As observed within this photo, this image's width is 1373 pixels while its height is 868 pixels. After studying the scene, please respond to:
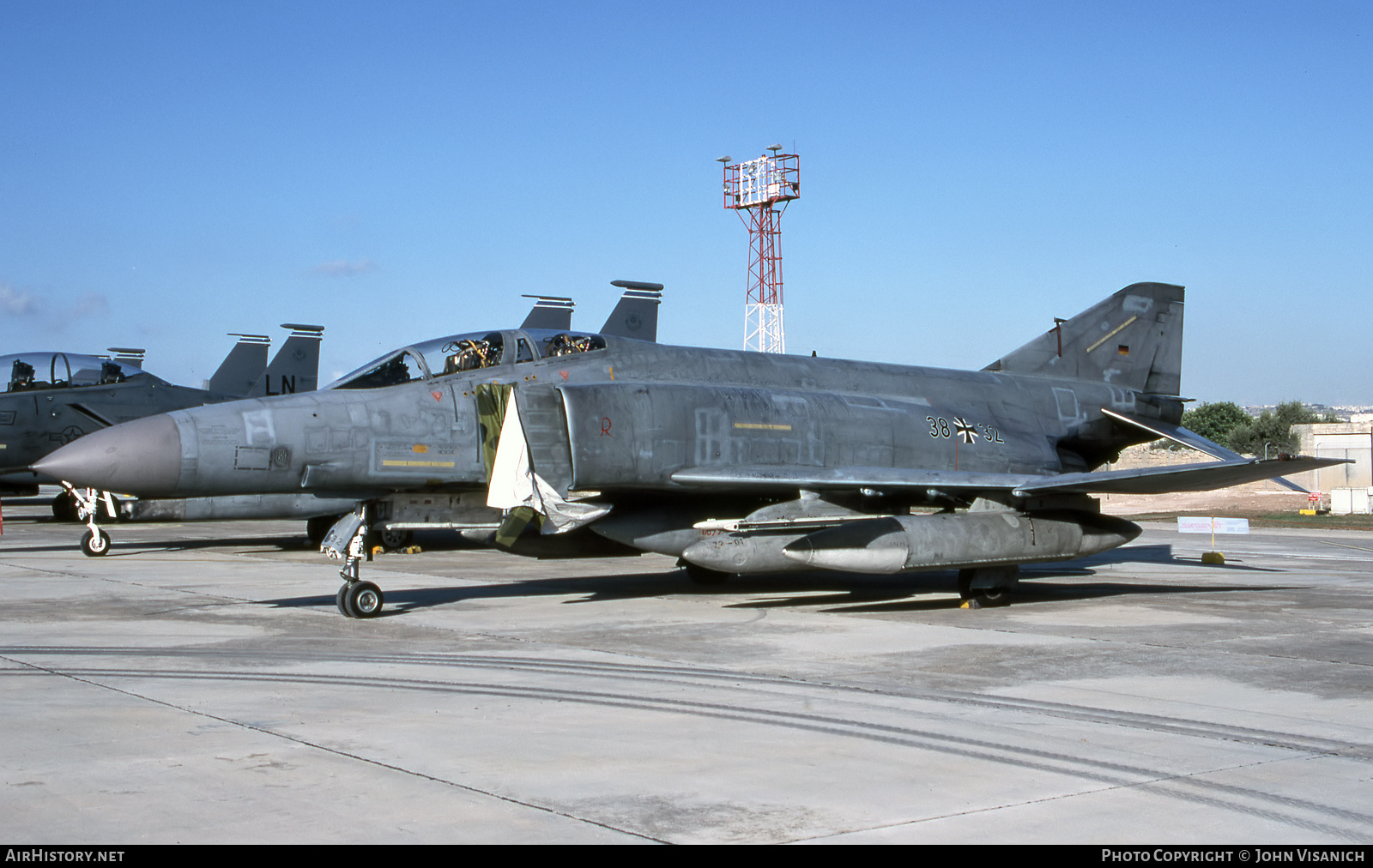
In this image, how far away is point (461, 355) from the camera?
39.1 ft

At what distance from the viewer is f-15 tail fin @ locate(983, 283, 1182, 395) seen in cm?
1683

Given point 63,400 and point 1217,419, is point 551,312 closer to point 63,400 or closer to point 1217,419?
point 63,400

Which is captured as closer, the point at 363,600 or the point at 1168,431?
the point at 363,600

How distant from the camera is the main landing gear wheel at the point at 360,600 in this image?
10.9 m

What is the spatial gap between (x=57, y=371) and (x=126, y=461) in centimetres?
1536

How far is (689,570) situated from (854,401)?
Result: 9.67 ft

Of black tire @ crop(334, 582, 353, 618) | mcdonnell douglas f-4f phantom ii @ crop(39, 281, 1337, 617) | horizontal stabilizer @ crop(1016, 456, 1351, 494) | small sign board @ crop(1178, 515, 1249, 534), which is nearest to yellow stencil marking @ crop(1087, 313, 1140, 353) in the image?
small sign board @ crop(1178, 515, 1249, 534)

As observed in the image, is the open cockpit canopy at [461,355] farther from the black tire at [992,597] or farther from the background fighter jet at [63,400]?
the background fighter jet at [63,400]

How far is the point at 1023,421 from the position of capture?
15.2 meters

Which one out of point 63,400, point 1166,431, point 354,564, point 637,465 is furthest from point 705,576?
point 63,400

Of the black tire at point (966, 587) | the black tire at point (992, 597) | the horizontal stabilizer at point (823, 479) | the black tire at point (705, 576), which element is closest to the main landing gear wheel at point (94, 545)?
the black tire at point (705, 576)

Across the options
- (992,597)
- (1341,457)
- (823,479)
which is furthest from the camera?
(1341,457)

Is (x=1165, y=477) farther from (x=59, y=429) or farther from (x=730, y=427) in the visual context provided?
(x=59, y=429)
